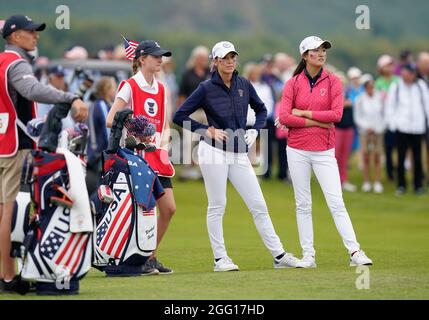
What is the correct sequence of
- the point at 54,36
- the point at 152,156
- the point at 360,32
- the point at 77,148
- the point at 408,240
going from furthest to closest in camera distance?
the point at 360,32 → the point at 54,36 → the point at 408,240 → the point at 152,156 → the point at 77,148

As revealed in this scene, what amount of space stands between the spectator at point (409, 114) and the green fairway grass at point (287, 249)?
2.40 feet

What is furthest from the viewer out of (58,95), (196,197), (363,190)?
(363,190)

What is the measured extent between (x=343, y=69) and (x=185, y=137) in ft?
84.5

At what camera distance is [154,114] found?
40.5 feet

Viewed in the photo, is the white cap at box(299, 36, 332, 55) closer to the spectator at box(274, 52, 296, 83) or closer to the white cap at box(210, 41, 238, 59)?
the white cap at box(210, 41, 238, 59)

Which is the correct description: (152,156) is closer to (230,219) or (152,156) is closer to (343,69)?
(230,219)

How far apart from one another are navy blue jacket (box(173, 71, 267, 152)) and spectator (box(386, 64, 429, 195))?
1084 cm

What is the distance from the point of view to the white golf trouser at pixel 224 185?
1234cm

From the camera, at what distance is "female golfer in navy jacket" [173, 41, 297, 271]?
12328 millimetres

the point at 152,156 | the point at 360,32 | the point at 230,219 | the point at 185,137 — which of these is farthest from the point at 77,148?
the point at 360,32

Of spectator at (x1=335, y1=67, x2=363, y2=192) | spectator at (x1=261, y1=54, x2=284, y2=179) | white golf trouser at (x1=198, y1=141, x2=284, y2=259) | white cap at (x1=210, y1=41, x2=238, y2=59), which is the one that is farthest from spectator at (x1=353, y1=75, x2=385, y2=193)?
white cap at (x1=210, y1=41, x2=238, y2=59)

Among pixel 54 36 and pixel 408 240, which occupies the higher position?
pixel 54 36

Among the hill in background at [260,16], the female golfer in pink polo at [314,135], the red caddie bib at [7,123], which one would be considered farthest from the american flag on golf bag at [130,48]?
the hill in background at [260,16]

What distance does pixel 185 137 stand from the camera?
23312 mm
